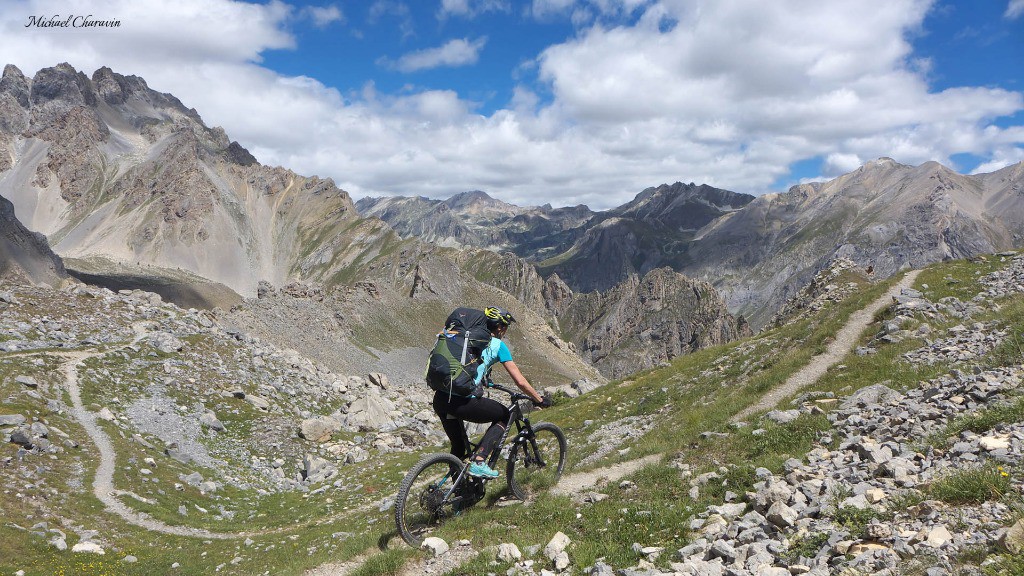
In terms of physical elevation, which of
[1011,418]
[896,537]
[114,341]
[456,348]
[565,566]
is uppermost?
[114,341]

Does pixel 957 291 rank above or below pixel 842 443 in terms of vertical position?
Answer: above

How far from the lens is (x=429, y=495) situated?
11.7 m

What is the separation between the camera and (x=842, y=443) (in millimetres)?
11617

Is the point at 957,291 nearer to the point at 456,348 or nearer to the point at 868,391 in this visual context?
the point at 868,391

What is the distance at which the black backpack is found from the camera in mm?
10875

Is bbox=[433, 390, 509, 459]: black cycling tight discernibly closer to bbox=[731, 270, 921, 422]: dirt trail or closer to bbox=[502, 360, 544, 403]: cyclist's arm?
bbox=[502, 360, 544, 403]: cyclist's arm

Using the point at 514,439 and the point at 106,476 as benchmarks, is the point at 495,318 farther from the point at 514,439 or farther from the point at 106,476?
the point at 106,476

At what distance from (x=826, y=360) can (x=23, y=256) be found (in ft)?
785

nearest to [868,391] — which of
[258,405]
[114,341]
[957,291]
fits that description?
[957,291]

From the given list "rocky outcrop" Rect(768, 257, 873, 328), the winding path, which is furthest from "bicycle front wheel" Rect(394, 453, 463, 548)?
"rocky outcrop" Rect(768, 257, 873, 328)

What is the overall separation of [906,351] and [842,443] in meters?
10.4

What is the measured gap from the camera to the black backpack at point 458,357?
1088 centimetres

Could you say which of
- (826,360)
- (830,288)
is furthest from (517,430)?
(830,288)

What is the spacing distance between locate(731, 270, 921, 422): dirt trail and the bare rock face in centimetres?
21632
